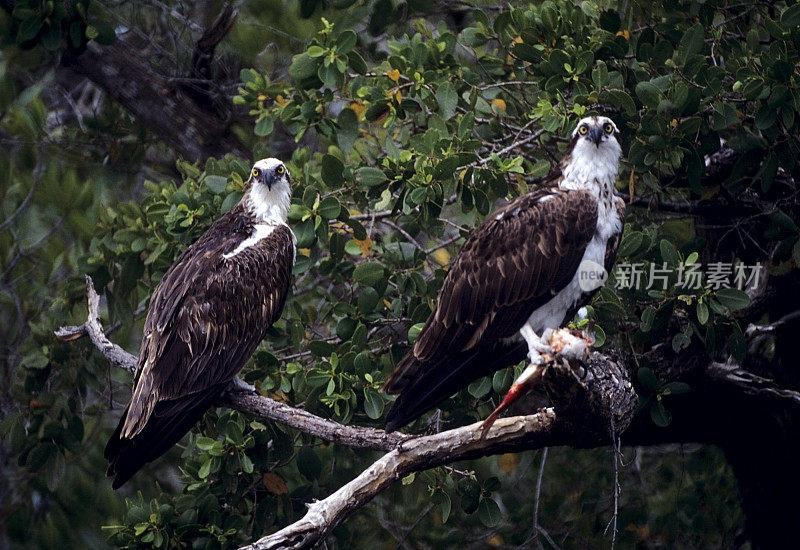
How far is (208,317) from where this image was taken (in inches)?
204

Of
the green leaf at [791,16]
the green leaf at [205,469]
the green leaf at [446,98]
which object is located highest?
the green leaf at [791,16]

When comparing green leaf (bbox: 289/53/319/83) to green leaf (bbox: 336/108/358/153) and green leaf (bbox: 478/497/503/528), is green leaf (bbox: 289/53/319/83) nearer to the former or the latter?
green leaf (bbox: 336/108/358/153)

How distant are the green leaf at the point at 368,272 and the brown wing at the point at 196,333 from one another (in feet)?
2.23

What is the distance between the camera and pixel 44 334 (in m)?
5.98

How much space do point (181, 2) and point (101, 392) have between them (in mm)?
3519

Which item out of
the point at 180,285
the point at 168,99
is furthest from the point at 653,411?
the point at 168,99

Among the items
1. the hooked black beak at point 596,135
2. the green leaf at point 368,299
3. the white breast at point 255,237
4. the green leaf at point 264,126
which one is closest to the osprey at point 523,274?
the hooked black beak at point 596,135

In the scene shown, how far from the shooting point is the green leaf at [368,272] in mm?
4867

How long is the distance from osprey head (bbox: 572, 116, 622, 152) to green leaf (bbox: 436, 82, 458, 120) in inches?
28.1

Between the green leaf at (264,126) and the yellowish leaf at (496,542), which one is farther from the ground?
the green leaf at (264,126)

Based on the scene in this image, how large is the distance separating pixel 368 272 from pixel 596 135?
54.2 inches

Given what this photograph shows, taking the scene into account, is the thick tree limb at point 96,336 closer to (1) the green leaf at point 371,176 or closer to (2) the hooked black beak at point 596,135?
(1) the green leaf at point 371,176

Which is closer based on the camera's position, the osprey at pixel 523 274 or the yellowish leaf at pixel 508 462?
the osprey at pixel 523 274

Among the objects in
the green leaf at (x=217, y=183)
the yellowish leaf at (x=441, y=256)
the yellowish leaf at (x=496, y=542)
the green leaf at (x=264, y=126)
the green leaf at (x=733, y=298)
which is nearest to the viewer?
the green leaf at (x=733, y=298)
